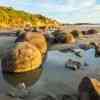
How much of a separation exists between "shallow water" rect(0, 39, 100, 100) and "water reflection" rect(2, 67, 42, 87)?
0.82 ft

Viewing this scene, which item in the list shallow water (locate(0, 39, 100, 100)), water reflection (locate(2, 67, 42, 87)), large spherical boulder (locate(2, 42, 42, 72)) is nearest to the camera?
→ shallow water (locate(0, 39, 100, 100))

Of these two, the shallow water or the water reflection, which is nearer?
the shallow water

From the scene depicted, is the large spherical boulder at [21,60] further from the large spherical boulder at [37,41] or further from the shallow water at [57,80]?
the large spherical boulder at [37,41]

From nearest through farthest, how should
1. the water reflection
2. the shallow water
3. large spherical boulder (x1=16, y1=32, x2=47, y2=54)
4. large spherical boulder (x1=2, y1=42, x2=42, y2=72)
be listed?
the shallow water → the water reflection → large spherical boulder (x1=2, y1=42, x2=42, y2=72) → large spherical boulder (x1=16, y1=32, x2=47, y2=54)

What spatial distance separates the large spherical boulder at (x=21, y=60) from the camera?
66.1 ft

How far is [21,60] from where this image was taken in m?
20.3

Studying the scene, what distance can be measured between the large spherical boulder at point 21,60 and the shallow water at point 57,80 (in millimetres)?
1016

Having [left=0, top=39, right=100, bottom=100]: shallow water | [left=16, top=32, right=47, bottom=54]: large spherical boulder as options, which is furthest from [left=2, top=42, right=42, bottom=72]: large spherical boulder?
[left=16, top=32, right=47, bottom=54]: large spherical boulder

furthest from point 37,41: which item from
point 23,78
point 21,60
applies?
point 23,78

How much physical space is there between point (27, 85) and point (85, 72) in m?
4.84

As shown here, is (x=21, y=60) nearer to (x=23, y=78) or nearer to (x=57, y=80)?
(x=23, y=78)

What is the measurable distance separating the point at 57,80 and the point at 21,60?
10.0 ft

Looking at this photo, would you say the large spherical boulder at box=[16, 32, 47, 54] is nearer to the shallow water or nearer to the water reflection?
the shallow water

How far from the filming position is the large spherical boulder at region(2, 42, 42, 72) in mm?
20156
